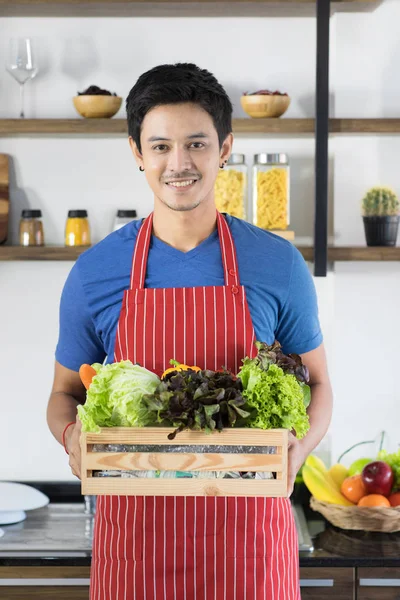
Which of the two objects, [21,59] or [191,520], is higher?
[21,59]

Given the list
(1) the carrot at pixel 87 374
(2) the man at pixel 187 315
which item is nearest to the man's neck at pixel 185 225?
(2) the man at pixel 187 315

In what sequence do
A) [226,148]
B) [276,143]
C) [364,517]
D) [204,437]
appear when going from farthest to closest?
[276,143]
[364,517]
[226,148]
[204,437]

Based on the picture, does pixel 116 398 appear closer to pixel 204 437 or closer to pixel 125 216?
pixel 204 437

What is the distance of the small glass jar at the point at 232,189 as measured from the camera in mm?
2404

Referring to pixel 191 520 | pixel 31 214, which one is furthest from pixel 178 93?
pixel 31 214

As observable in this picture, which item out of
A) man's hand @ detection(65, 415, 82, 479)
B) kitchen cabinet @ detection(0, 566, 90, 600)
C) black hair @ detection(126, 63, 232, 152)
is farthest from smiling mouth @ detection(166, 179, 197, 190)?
kitchen cabinet @ detection(0, 566, 90, 600)

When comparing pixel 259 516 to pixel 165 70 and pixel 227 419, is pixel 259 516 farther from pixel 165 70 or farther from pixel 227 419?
pixel 165 70

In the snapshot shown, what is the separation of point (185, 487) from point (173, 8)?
171 centimetres

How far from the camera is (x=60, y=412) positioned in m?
1.62

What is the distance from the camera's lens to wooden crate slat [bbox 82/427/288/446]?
1.26 m

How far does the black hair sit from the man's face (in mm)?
14

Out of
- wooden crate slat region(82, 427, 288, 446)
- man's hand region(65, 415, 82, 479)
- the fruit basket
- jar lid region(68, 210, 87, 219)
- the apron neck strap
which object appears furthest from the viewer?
jar lid region(68, 210, 87, 219)

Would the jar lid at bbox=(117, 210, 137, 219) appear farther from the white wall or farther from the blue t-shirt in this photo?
the blue t-shirt

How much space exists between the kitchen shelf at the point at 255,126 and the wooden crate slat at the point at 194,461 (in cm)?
134
